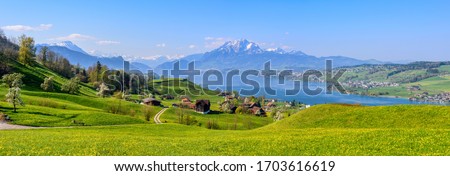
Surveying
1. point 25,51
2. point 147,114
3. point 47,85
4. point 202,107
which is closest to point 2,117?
point 147,114

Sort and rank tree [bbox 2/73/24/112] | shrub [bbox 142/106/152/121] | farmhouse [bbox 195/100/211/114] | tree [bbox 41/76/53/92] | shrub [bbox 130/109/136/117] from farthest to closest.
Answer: farmhouse [bbox 195/100/211/114]
tree [bbox 41/76/53/92]
shrub [bbox 130/109/136/117]
shrub [bbox 142/106/152/121]
tree [bbox 2/73/24/112]

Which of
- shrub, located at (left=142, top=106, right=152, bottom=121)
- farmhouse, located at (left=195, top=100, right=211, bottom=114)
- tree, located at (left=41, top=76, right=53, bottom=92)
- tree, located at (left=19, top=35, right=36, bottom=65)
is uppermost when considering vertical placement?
tree, located at (left=19, top=35, right=36, bottom=65)

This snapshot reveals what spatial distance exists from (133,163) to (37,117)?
48416 millimetres

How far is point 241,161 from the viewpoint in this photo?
1798 cm

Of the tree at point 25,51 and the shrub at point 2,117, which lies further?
the tree at point 25,51

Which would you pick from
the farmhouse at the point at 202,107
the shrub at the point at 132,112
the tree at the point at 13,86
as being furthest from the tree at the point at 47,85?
the farmhouse at the point at 202,107

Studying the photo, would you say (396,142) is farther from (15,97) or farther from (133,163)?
(15,97)

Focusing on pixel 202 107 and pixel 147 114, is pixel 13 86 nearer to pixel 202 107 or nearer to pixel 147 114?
pixel 147 114

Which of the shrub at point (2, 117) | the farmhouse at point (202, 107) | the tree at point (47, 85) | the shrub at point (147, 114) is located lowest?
the farmhouse at point (202, 107)

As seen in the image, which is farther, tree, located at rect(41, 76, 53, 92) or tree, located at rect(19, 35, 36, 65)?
tree, located at rect(19, 35, 36, 65)

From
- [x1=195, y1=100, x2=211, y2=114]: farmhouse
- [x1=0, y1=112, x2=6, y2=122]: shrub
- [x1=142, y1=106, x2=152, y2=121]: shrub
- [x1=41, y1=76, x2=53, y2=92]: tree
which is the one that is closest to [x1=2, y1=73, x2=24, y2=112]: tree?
[x1=0, y1=112, x2=6, y2=122]: shrub

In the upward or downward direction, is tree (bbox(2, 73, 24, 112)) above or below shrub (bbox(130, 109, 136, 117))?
above

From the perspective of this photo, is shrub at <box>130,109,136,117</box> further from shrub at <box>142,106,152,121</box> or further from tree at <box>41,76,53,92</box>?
tree at <box>41,76,53,92</box>

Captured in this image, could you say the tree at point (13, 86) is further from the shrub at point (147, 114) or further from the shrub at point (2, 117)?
the shrub at point (147, 114)
